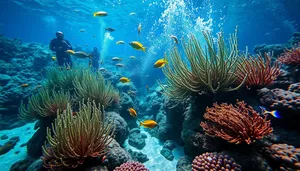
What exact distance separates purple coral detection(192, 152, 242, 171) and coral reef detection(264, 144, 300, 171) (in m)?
0.59

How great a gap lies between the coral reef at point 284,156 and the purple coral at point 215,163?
0.59m

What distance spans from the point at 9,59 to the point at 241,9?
37.7 metres

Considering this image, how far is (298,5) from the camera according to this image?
29.4m

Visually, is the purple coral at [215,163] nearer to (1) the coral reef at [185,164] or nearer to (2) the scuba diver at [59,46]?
(1) the coral reef at [185,164]

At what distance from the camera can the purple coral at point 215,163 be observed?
2549 mm

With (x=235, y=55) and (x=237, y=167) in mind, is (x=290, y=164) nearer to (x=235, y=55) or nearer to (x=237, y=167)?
(x=237, y=167)

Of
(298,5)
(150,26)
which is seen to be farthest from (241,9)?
(150,26)

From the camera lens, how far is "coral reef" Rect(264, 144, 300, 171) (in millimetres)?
2311

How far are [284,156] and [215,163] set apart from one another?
1.03 metres

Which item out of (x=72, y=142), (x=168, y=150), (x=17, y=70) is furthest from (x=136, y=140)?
(x=17, y=70)

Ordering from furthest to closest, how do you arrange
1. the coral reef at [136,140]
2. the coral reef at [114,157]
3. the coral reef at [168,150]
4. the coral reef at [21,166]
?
1. the coral reef at [136,140]
2. the coral reef at [168,150]
3. the coral reef at [21,166]
4. the coral reef at [114,157]

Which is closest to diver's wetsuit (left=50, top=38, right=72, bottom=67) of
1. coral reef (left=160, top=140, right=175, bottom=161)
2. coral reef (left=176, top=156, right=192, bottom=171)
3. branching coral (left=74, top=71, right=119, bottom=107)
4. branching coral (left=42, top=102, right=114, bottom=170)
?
branching coral (left=74, top=71, right=119, bottom=107)

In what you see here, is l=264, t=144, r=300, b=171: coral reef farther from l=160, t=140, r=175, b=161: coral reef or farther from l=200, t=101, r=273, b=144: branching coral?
l=160, t=140, r=175, b=161: coral reef

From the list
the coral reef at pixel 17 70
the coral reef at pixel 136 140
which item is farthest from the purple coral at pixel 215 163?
the coral reef at pixel 17 70
